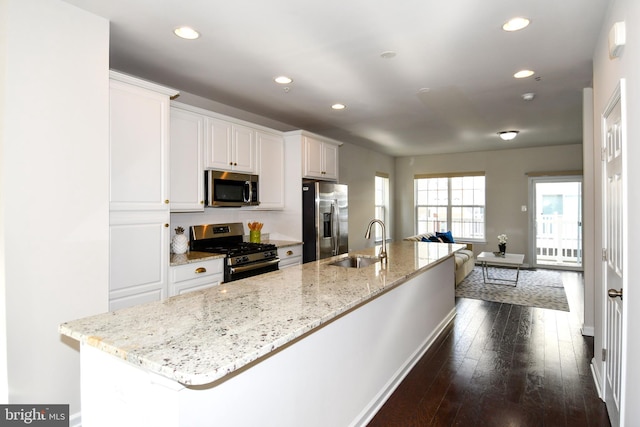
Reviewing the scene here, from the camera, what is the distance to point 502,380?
107 inches

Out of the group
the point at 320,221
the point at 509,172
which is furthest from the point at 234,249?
the point at 509,172

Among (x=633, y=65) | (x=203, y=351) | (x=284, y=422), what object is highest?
(x=633, y=65)

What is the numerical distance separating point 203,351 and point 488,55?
3013 mm

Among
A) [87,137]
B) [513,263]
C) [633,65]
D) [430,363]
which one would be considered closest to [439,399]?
[430,363]

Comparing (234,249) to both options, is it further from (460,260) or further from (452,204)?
(452,204)

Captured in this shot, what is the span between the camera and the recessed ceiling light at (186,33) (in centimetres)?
246

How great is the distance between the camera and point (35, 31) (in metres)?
1.99

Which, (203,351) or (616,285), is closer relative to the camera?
(203,351)

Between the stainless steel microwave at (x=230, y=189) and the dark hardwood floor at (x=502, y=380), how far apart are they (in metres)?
2.38

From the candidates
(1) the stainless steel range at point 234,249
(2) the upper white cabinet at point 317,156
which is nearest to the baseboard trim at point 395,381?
(1) the stainless steel range at point 234,249

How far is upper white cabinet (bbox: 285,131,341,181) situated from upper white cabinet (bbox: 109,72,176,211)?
1996mm

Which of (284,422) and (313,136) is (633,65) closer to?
(284,422)

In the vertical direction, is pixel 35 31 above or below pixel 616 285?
above

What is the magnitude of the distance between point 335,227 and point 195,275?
225 centimetres
